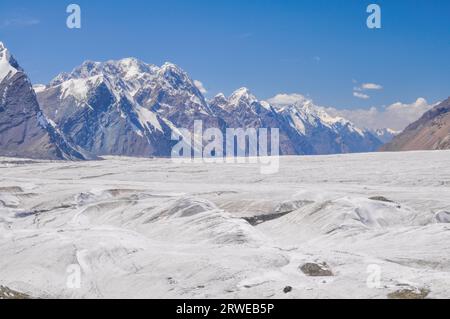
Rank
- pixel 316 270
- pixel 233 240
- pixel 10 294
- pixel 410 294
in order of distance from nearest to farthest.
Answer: pixel 410 294 < pixel 10 294 < pixel 316 270 < pixel 233 240

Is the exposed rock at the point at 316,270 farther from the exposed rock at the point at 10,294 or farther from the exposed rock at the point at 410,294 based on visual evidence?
the exposed rock at the point at 10,294

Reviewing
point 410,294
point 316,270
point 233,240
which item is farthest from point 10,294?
point 410,294

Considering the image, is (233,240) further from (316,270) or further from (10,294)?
(10,294)

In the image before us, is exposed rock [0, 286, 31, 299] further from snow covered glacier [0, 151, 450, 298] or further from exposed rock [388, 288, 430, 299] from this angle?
exposed rock [388, 288, 430, 299]

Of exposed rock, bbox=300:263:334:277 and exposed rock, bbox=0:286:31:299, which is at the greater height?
exposed rock, bbox=300:263:334:277

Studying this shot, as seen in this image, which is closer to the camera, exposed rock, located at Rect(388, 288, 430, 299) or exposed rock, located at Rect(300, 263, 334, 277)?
exposed rock, located at Rect(388, 288, 430, 299)

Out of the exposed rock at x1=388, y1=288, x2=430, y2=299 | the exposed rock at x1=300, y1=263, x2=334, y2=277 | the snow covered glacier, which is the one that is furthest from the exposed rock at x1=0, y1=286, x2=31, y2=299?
the exposed rock at x1=388, y1=288, x2=430, y2=299

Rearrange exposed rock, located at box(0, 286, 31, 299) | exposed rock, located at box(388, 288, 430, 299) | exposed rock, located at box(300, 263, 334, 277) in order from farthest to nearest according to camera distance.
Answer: exposed rock, located at box(300, 263, 334, 277)
exposed rock, located at box(0, 286, 31, 299)
exposed rock, located at box(388, 288, 430, 299)

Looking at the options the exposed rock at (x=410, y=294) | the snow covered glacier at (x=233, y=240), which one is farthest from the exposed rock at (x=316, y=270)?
the exposed rock at (x=410, y=294)
